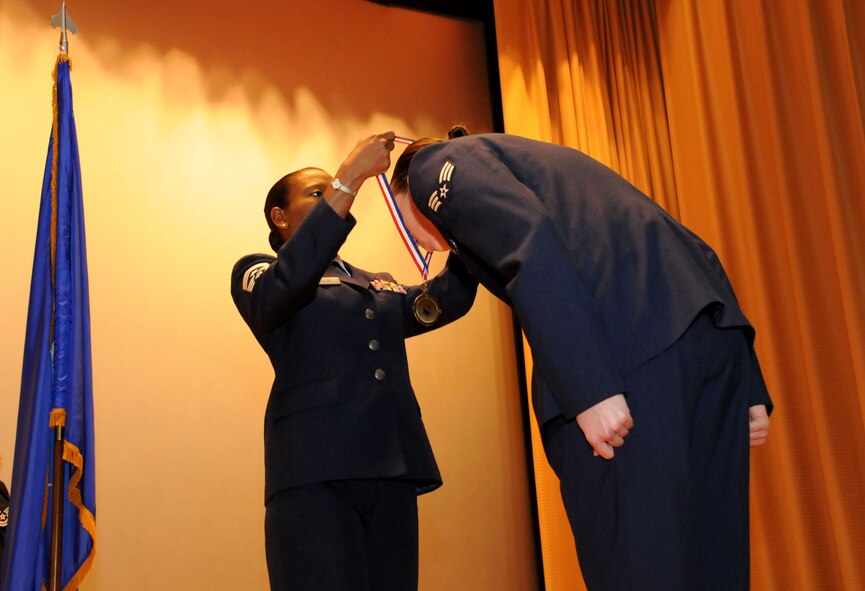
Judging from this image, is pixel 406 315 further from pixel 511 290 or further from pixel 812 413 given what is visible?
pixel 812 413

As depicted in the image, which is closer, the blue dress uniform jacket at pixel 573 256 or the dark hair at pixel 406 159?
the blue dress uniform jacket at pixel 573 256

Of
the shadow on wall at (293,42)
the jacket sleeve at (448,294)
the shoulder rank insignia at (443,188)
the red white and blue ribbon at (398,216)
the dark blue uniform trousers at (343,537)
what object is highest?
the shadow on wall at (293,42)

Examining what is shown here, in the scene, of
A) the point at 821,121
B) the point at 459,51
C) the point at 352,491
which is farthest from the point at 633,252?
the point at 459,51

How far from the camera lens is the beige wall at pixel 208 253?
3023 mm

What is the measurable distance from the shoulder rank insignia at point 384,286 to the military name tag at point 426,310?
51 mm

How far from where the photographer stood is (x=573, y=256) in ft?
4.37

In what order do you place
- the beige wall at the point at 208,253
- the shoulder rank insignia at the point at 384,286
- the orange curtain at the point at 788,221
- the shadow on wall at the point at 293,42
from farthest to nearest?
the shadow on wall at the point at 293,42
the beige wall at the point at 208,253
the orange curtain at the point at 788,221
the shoulder rank insignia at the point at 384,286

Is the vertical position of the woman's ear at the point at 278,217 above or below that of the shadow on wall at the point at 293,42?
below

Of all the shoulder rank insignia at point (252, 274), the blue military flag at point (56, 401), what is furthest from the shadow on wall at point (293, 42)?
the shoulder rank insignia at point (252, 274)

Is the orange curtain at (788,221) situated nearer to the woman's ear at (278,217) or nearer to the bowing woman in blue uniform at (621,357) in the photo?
the bowing woman in blue uniform at (621,357)

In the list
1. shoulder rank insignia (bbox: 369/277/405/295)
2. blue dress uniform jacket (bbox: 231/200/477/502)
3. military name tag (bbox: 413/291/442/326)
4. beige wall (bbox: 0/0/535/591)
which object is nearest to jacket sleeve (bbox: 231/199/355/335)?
blue dress uniform jacket (bbox: 231/200/477/502)

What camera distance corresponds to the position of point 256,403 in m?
3.37

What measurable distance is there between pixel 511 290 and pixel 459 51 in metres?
3.17

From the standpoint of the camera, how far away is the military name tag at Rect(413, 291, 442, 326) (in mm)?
2193
